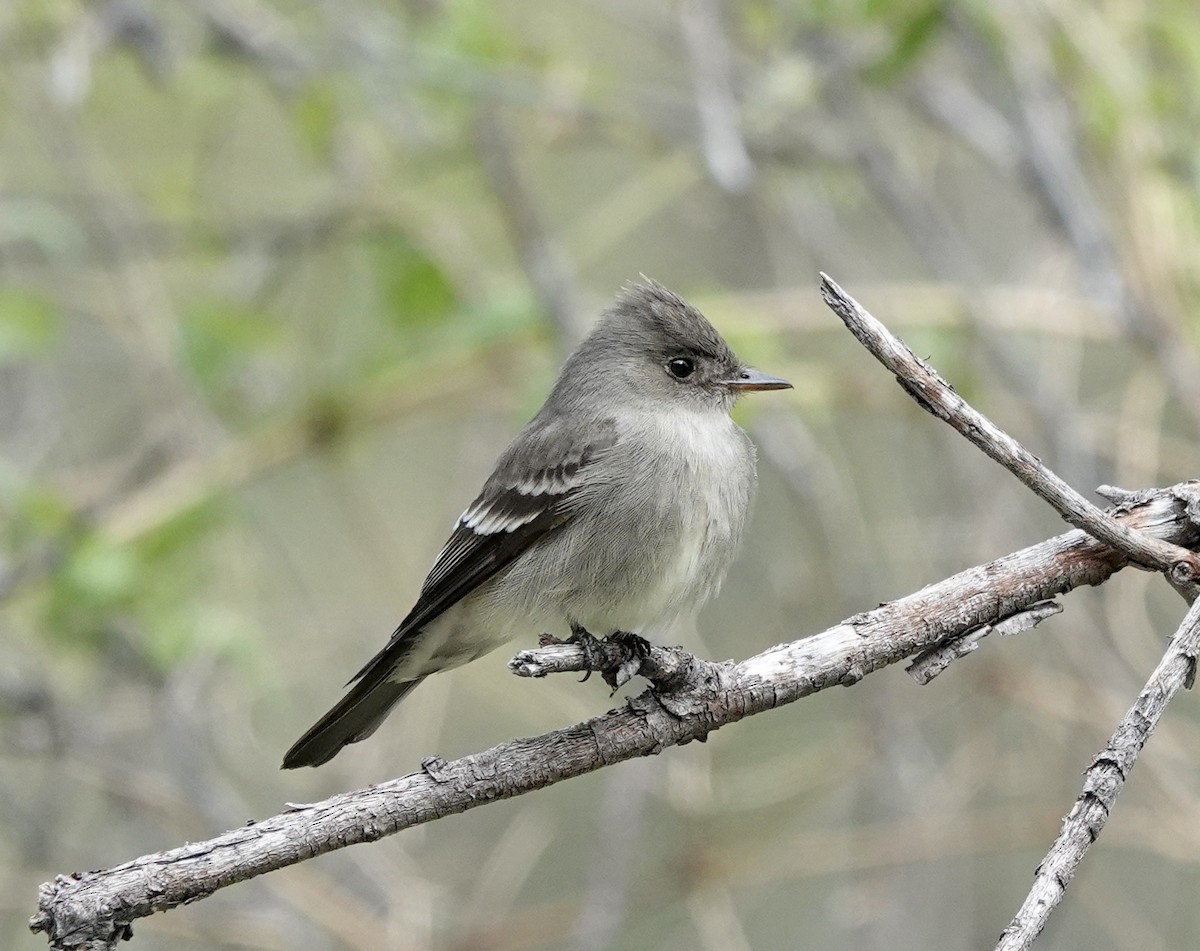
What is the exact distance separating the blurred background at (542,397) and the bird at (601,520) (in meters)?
0.37

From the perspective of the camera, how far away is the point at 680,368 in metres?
3.68

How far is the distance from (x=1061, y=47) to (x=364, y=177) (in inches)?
99.2

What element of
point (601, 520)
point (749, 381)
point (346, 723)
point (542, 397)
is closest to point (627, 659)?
point (601, 520)

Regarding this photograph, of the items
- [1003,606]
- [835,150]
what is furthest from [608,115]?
[1003,606]

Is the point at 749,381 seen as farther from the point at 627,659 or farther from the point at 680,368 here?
the point at 627,659

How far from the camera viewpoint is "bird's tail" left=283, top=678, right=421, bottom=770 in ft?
10.1

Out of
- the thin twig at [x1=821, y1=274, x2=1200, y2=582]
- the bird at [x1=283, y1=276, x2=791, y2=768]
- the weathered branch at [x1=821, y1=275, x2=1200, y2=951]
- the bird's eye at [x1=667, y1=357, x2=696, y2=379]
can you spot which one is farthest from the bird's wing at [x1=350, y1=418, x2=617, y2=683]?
the thin twig at [x1=821, y1=274, x2=1200, y2=582]

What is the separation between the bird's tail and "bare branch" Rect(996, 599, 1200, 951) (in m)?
1.79

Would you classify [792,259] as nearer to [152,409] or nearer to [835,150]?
[835,150]

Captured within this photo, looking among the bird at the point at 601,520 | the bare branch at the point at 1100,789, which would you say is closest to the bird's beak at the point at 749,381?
the bird at the point at 601,520

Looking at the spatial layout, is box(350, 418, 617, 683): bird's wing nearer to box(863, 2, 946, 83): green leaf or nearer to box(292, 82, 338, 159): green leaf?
box(863, 2, 946, 83): green leaf

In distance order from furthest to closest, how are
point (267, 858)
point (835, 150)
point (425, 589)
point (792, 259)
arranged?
1. point (792, 259)
2. point (835, 150)
3. point (425, 589)
4. point (267, 858)

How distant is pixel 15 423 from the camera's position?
17.9 feet

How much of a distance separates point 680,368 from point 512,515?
25.9 inches
